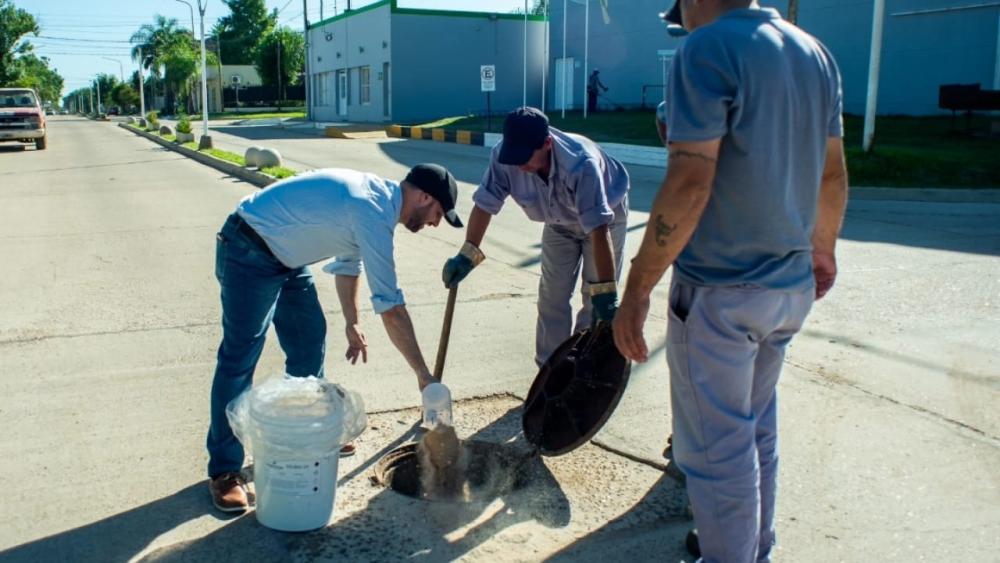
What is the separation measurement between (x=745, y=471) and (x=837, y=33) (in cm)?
2319

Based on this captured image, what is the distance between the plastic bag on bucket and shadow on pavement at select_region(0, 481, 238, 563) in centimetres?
37

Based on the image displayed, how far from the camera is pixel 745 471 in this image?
7.91 feet

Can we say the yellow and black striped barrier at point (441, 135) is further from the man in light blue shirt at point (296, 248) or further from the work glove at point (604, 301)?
the man in light blue shirt at point (296, 248)

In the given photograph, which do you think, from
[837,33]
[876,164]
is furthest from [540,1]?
[876,164]

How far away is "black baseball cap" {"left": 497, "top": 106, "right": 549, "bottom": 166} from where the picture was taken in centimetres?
366

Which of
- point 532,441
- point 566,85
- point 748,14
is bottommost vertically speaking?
point 532,441

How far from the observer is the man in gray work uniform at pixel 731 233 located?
86.2 inches

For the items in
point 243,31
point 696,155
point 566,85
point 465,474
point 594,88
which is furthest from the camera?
point 243,31

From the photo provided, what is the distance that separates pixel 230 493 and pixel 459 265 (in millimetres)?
1355

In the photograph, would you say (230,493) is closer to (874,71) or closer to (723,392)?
(723,392)

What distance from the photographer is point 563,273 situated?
436 centimetres

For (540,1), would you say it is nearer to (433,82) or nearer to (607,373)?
(433,82)

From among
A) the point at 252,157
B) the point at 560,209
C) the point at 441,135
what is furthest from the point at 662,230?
the point at 441,135

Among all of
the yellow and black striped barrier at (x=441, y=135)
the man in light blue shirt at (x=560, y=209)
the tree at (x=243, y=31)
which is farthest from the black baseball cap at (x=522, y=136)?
the tree at (x=243, y=31)
